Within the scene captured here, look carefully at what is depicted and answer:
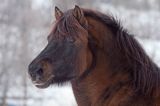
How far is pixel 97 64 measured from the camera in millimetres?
4016

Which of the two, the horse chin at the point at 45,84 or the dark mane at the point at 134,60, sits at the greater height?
the dark mane at the point at 134,60

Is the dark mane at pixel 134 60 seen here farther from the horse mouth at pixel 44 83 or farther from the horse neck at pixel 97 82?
the horse mouth at pixel 44 83

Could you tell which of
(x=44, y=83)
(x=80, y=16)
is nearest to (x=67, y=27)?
(x=80, y=16)

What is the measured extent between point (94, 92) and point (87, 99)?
0.09m

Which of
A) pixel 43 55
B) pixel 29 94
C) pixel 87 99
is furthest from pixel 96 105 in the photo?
pixel 29 94

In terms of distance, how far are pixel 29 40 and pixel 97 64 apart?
1662cm

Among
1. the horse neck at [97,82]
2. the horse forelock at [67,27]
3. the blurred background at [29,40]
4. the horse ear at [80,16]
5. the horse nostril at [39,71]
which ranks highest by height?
the horse ear at [80,16]

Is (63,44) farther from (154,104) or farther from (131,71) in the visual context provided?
(154,104)

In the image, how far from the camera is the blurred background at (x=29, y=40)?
17.2 metres

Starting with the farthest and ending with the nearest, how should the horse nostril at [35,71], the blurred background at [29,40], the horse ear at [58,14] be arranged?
the blurred background at [29,40] → the horse ear at [58,14] → the horse nostril at [35,71]

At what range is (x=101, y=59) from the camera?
4.01 metres

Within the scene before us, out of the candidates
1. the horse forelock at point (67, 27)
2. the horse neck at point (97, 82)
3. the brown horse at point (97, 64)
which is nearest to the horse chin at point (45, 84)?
the brown horse at point (97, 64)

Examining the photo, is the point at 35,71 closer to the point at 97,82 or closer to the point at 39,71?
the point at 39,71

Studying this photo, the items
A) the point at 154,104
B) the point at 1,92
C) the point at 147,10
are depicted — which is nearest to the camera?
the point at 154,104
